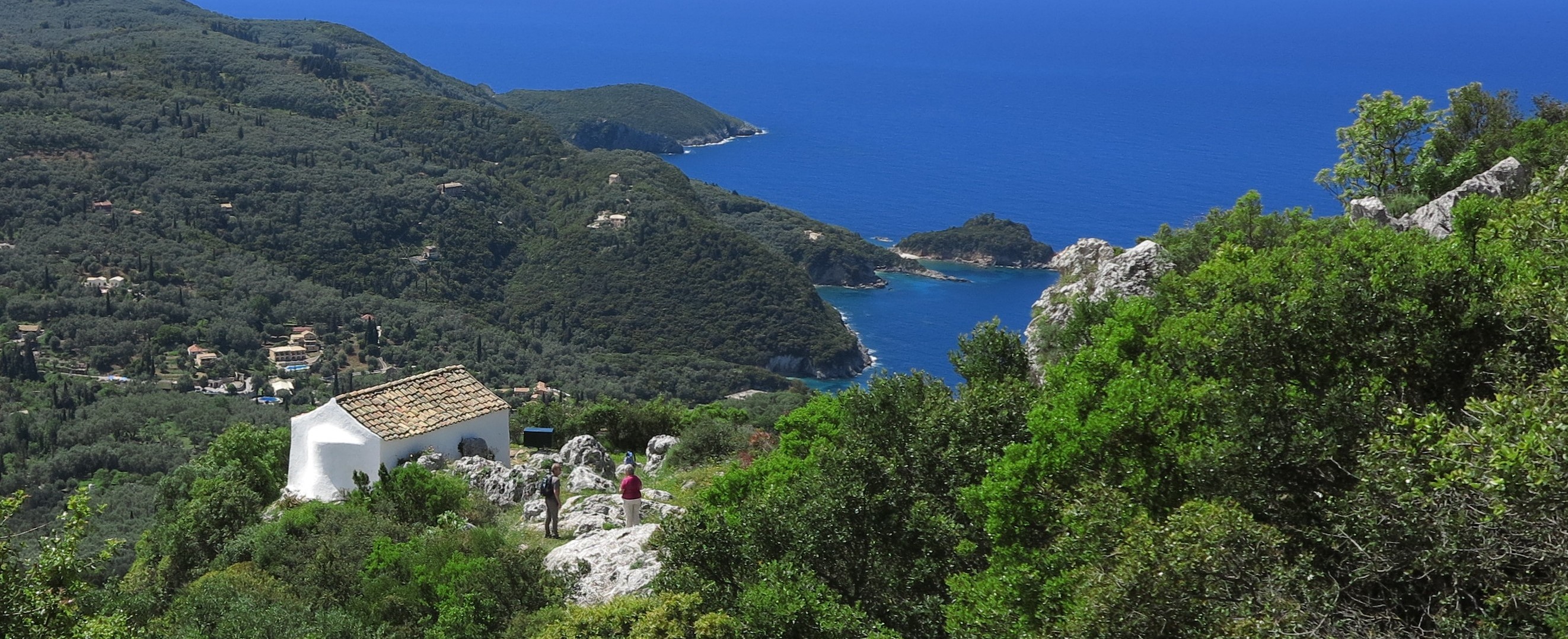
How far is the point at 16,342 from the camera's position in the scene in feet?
285

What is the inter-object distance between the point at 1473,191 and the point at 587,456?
18.2m

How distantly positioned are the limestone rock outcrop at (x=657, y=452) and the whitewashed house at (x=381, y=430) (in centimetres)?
368

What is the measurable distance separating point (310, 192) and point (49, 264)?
96.1 feet

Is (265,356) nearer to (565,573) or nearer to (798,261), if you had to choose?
(798,261)

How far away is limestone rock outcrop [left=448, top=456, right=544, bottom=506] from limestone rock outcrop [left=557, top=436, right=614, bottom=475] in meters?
1.43

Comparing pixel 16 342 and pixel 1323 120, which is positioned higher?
pixel 1323 120

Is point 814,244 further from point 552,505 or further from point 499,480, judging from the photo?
point 552,505

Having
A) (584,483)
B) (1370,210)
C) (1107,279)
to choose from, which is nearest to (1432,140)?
(1370,210)

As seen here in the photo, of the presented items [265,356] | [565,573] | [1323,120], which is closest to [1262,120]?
[1323,120]

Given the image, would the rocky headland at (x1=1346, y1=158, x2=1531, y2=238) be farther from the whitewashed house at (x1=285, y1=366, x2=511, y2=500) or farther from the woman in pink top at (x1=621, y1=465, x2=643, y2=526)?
the whitewashed house at (x1=285, y1=366, x2=511, y2=500)

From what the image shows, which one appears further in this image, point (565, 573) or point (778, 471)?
point (778, 471)

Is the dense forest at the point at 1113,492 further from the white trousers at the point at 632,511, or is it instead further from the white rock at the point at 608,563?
the white trousers at the point at 632,511

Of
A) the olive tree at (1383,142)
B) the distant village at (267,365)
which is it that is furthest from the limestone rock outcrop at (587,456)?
the distant village at (267,365)

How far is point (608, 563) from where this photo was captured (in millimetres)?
18453
